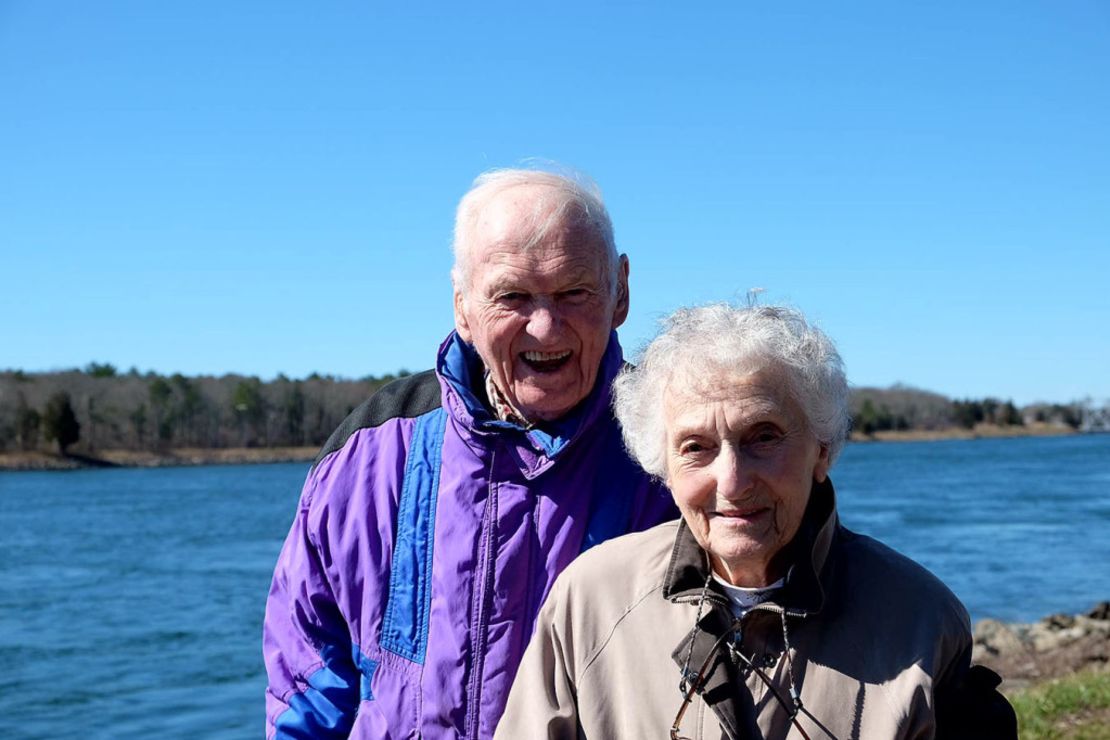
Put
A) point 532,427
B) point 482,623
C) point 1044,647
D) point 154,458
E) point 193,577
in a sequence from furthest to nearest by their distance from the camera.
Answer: point 154,458 → point 193,577 → point 1044,647 → point 532,427 → point 482,623

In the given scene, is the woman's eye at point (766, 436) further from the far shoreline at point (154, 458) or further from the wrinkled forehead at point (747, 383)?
the far shoreline at point (154, 458)

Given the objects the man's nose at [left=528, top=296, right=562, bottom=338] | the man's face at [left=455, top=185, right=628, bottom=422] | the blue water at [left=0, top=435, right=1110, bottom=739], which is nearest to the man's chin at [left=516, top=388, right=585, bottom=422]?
the man's face at [left=455, top=185, right=628, bottom=422]

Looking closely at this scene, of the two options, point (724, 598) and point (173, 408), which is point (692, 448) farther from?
point (173, 408)

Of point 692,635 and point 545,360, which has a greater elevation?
point 545,360

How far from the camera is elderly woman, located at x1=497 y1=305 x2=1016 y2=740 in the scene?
2.25 meters

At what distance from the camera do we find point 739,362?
2332mm

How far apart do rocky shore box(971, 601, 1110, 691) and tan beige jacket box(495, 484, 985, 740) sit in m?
7.24

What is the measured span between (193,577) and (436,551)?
72.8 ft

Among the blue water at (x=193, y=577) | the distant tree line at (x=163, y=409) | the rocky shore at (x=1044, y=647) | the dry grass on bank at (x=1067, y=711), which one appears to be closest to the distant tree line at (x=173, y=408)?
the distant tree line at (x=163, y=409)

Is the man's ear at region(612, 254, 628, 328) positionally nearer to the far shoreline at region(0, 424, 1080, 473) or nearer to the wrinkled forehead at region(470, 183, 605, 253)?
the wrinkled forehead at region(470, 183, 605, 253)

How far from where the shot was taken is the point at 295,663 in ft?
9.64

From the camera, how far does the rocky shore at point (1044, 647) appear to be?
9.62 metres

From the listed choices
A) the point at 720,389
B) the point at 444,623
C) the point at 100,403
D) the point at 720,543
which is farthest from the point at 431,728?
the point at 100,403

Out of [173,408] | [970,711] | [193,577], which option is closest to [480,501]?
[970,711]
